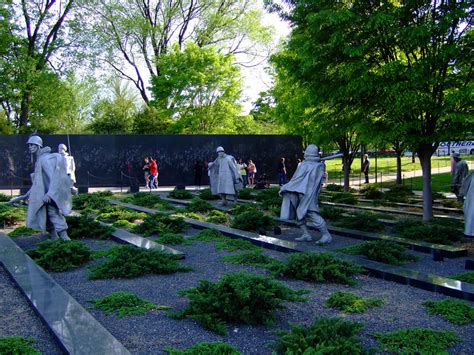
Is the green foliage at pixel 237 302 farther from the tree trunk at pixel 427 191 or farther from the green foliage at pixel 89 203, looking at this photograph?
the green foliage at pixel 89 203

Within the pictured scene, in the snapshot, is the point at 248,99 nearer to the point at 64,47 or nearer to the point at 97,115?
the point at 64,47

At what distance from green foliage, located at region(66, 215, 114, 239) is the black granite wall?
16.3 metres

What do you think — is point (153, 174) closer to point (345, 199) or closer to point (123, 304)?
point (345, 199)

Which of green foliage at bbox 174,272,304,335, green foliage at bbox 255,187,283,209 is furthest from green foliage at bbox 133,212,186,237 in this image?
green foliage at bbox 174,272,304,335

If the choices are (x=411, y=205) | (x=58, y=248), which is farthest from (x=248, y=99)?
(x=58, y=248)

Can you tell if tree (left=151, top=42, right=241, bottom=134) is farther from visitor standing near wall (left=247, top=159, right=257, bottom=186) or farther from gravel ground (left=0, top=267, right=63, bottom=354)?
gravel ground (left=0, top=267, right=63, bottom=354)

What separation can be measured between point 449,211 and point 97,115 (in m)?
40.8

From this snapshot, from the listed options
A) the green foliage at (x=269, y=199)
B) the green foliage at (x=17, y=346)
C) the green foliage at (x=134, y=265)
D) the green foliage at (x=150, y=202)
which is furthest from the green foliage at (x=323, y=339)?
the green foliage at (x=150, y=202)

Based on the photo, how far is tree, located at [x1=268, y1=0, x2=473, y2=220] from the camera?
11625 mm

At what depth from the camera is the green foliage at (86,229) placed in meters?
11.2

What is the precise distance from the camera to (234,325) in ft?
17.9

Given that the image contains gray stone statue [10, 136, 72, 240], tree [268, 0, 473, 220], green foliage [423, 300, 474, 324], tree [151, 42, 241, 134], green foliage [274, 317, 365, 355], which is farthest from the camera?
tree [151, 42, 241, 134]

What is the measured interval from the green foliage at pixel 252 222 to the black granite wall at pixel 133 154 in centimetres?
1673

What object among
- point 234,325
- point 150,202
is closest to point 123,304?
point 234,325
